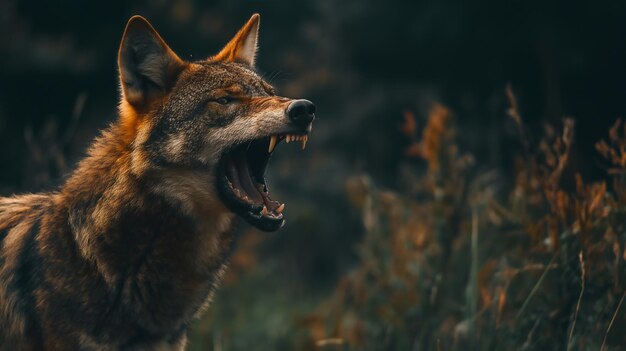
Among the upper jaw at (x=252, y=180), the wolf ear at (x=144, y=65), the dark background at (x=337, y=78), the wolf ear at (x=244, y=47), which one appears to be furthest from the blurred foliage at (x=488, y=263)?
the wolf ear at (x=144, y=65)

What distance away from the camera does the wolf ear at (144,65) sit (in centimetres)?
407

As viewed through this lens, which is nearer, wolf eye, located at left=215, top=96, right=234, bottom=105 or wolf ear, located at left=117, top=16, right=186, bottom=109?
wolf ear, located at left=117, top=16, right=186, bottom=109

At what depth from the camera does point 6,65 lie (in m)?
11.8

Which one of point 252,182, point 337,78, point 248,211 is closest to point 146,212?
point 248,211

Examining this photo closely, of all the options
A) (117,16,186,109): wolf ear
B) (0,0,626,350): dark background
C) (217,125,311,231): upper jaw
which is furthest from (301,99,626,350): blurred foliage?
(117,16,186,109): wolf ear

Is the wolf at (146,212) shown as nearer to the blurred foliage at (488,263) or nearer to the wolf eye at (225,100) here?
the wolf eye at (225,100)

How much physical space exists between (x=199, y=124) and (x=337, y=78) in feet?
35.6

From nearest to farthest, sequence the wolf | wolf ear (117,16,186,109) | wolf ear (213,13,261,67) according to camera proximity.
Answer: the wolf → wolf ear (117,16,186,109) → wolf ear (213,13,261,67)

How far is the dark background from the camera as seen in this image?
29.9 feet

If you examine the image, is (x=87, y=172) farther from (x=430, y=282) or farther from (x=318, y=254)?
(x=318, y=254)

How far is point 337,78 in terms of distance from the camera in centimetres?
1478

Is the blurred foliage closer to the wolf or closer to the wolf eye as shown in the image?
the wolf

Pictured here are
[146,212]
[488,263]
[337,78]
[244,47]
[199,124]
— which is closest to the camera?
[146,212]

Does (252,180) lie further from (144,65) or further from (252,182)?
(144,65)
